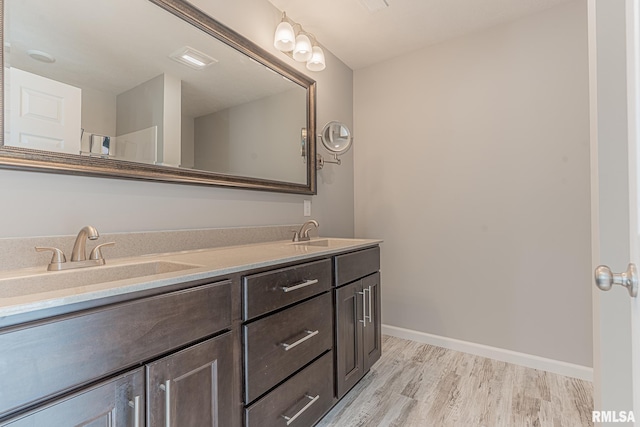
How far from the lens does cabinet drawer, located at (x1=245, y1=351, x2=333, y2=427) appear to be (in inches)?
41.7

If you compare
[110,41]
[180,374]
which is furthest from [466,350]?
[110,41]

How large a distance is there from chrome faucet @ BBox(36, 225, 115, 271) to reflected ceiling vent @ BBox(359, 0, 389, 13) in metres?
1.98

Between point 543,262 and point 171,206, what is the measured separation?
7.55ft

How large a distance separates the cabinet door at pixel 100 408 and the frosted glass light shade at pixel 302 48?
6.49ft

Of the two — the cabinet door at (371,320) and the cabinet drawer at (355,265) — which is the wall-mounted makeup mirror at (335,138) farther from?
the cabinet door at (371,320)

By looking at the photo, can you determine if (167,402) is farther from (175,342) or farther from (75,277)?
(75,277)

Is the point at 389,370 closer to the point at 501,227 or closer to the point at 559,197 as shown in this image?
the point at 501,227

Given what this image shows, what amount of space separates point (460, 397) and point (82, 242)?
1.98 metres

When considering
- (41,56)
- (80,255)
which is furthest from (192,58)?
(80,255)

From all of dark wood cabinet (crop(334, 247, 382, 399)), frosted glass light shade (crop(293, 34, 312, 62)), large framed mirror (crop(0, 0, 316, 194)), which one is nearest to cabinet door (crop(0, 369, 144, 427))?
large framed mirror (crop(0, 0, 316, 194))

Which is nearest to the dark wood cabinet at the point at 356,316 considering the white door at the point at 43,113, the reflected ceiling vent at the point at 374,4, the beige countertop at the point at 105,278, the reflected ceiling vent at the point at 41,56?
the beige countertop at the point at 105,278

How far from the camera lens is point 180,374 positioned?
820 mm

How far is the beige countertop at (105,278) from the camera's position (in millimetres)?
619

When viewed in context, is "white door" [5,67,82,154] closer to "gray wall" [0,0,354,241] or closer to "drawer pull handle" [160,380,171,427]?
"gray wall" [0,0,354,241]
